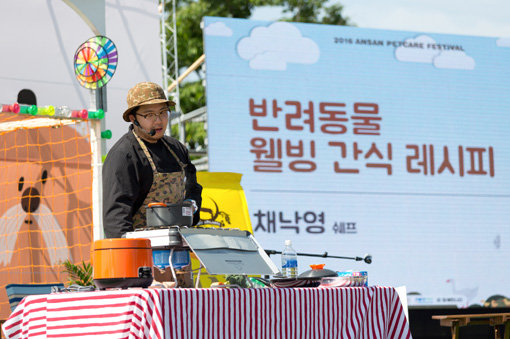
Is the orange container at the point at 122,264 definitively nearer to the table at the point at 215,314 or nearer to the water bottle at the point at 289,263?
the table at the point at 215,314

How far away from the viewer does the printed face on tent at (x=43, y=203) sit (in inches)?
245

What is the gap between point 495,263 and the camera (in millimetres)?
8867

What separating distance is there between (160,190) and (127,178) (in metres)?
0.16

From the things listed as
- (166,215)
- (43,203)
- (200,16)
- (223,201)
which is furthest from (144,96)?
(200,16)

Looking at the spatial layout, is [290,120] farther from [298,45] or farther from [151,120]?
[151,120]

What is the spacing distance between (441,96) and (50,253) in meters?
4.64

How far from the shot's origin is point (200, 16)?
715 inches

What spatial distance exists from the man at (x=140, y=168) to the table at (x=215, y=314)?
449mm

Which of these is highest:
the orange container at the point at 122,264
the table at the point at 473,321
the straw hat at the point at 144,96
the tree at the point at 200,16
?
the tree at the point at 200,16

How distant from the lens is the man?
2621 millimetres

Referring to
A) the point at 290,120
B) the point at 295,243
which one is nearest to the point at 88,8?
the point at 290,120

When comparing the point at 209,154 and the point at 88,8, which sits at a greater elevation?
the point at 88,8

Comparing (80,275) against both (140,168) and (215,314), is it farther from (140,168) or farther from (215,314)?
(215,314)

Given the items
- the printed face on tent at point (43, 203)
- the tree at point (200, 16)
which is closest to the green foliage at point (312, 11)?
the tree at point (200, 16)
